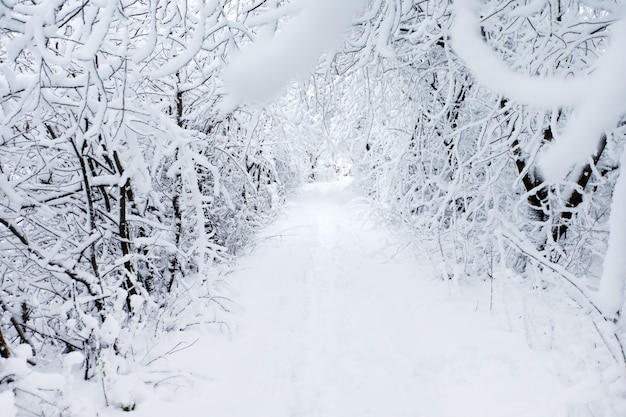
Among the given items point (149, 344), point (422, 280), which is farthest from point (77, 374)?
point (422, 280)

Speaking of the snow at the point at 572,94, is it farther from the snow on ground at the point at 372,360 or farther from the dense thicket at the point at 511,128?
the snow on ground at the point at 372,360

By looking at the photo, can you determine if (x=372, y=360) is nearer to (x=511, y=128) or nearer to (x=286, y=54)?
(x=511, y=128)

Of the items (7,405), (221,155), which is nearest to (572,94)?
(7,405)

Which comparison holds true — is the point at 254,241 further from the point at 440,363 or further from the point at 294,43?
the point at 294,43

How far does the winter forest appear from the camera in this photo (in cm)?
88

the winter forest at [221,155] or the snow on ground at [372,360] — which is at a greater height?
the winter forest at [221,155]

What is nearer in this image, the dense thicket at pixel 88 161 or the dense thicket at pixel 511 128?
the dense thicket at pixel 511 128

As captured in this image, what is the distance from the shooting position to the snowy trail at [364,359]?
2914 mm

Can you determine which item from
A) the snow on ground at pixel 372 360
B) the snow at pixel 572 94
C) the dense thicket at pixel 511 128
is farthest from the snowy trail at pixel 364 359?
the snow at pixel 572 94

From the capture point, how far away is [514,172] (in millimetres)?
4969

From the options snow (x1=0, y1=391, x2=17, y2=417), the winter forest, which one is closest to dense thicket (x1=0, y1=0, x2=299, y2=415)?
the winter forest

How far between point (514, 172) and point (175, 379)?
194 inches

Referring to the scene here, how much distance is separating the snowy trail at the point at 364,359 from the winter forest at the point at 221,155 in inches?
6.7

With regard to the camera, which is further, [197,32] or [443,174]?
[443,174]
